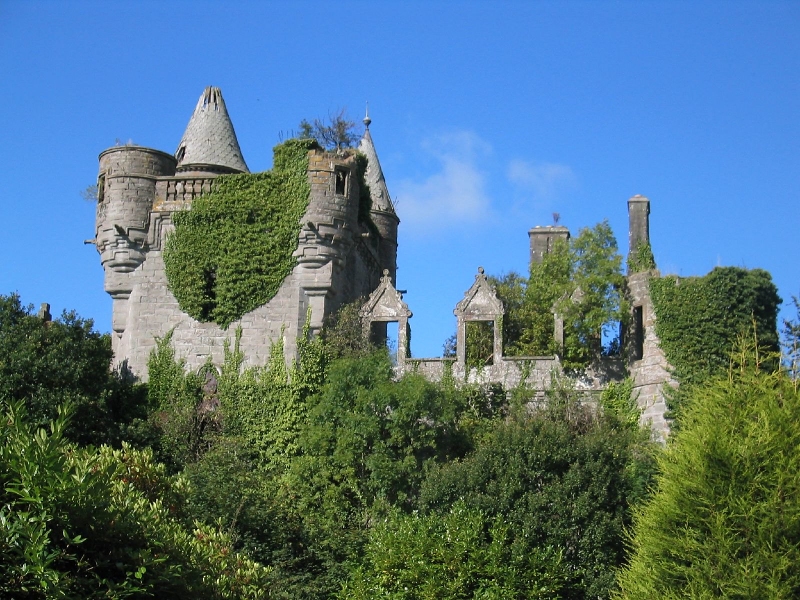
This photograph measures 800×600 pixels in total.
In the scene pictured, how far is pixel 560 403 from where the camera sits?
29.6m

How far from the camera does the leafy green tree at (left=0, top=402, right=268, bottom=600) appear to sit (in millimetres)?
13438

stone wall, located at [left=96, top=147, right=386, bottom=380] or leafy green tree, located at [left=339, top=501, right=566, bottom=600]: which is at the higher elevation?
stone wall, located at [left=96, top=147, right=386, bottom=380]

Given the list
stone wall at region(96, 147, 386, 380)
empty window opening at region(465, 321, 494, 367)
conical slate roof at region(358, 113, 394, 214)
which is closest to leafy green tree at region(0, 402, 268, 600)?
stone wall at region(96, 147, 386, 380)

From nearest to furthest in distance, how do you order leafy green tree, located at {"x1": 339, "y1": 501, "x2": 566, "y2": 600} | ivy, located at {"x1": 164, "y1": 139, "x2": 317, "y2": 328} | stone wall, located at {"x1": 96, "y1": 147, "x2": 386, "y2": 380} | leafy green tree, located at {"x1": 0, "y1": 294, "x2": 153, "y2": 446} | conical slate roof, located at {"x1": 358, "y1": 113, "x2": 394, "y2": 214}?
1. leafy green tree, located at {"x1": 339, "y1": 501, "x2": 566, "y2": 600}
2. leafy green tree, located at {"x1": 0, "y1": 294, "x2": 153, "y2": 446}
3. stone wall, located at {"x1": 96, "y1": 147, "x2": 386, "y2": 380}
4. ivy, located at {"x1": 164, "y1": 139, "x2": 317, "y2": 328}
5. conical slate roof, located at {"x1": 358, "y1": 113, "x2": 394, "y2": 214}

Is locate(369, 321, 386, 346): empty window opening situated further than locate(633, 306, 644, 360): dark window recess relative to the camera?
Yes

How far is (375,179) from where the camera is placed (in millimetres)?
40156

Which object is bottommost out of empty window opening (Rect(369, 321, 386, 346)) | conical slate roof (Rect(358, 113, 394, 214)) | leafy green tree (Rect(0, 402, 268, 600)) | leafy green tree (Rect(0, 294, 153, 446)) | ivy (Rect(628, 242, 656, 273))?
leafy green tree (Rect(0, 402, 268, 600))

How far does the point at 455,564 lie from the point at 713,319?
9563 mm

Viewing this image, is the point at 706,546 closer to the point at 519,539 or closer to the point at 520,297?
the point at 519,539

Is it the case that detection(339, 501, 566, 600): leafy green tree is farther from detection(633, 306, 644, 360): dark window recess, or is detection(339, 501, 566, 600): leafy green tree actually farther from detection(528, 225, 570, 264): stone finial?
detection(528, 225, 570, 264): stone finial

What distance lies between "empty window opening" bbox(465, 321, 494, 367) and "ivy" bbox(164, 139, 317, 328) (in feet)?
17.8

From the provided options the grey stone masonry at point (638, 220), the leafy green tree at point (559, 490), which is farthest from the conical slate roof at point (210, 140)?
the leafy green tree at point (559, 490)

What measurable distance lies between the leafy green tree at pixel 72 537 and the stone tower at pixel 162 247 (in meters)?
15.1

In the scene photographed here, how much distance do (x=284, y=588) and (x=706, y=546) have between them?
978 centimetres
